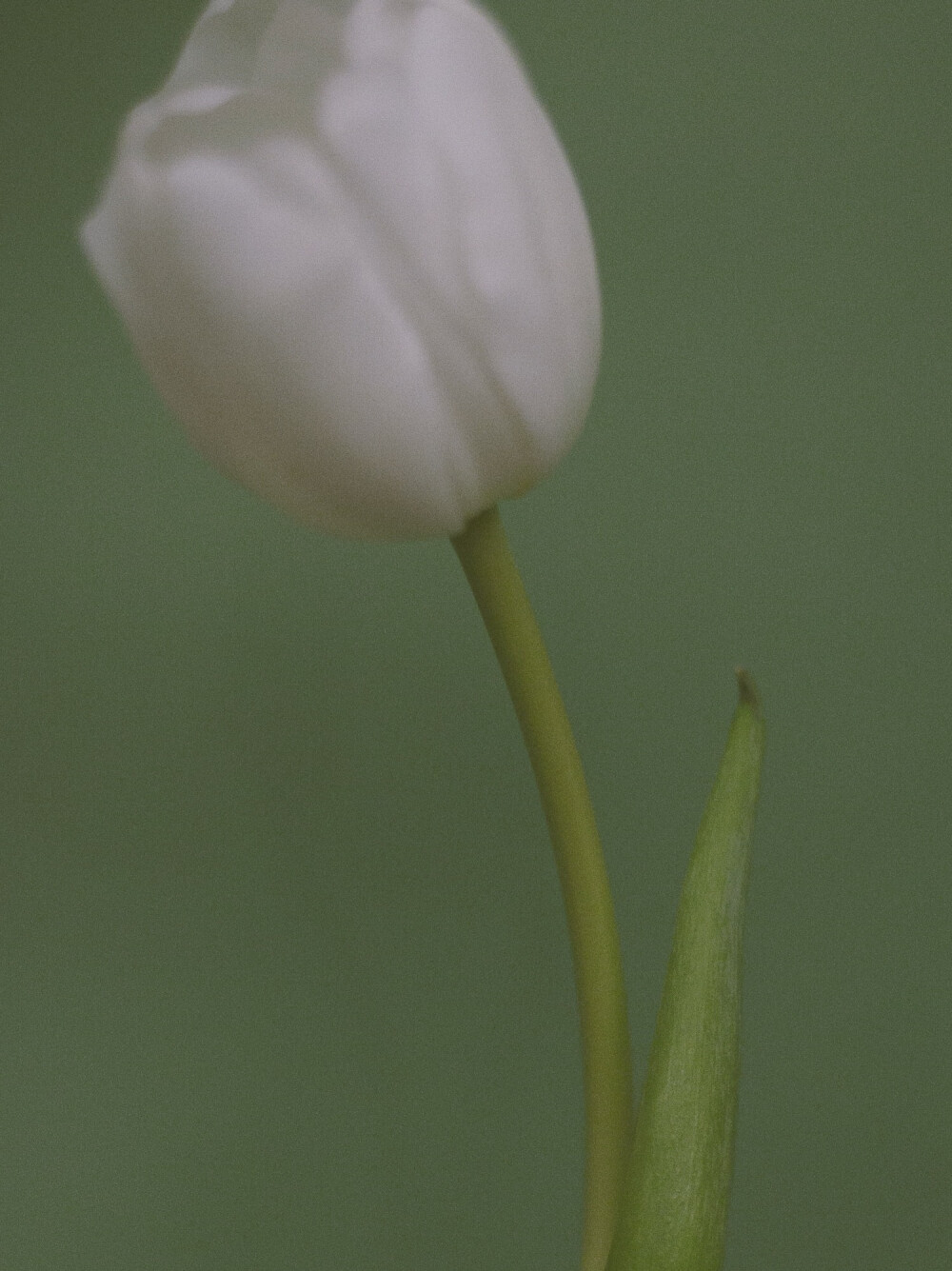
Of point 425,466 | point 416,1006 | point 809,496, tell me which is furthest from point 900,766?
point 425,466

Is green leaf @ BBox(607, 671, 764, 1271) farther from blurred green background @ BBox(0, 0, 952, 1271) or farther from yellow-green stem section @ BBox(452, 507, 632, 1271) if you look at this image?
blurred green background @ BBox(0, 0, 952, 1271)

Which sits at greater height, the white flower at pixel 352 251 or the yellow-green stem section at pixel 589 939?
the white flower at pixel 352 251

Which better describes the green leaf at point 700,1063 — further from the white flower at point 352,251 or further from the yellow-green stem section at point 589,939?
the white flower at point 352,251

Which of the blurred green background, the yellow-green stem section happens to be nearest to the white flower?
the yellow-green stem section

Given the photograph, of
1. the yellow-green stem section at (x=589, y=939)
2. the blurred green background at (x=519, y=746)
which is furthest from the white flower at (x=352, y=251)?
the blurred green background at (x=519, y=746)

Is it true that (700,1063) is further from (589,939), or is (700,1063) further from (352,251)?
(352,251)

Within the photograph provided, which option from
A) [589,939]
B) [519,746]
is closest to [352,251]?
Answer: [589,939]
